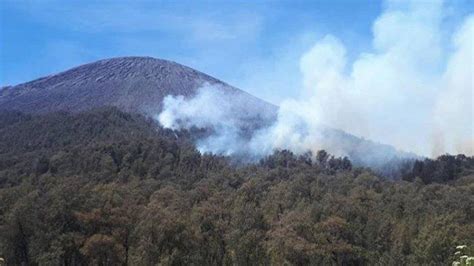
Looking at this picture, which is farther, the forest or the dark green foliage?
the dark green foliage

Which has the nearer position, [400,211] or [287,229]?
[287,229]

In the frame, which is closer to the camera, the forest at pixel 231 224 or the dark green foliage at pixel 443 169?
the forest at pixel 231 224

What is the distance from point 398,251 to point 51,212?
41.2 meters

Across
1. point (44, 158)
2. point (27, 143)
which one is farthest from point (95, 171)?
point (27, 143)

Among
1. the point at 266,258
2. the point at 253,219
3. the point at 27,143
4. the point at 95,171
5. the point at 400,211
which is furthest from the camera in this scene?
the point at 27,143

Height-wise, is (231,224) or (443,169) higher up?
(443,169)

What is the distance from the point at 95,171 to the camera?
14738 cm

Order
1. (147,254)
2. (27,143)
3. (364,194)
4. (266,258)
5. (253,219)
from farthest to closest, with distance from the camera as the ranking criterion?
(27,143) → (364,194) → (253,219) → (266,258) → (147,254)

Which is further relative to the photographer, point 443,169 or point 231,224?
point 443,169

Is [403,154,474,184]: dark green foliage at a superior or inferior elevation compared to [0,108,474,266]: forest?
superior

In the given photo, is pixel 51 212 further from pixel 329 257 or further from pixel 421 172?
pixel 421 172

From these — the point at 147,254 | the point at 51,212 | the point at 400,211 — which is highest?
the point at 400,211

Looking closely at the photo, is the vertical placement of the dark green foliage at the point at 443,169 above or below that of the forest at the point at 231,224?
above

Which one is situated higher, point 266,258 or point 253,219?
point 253,219
